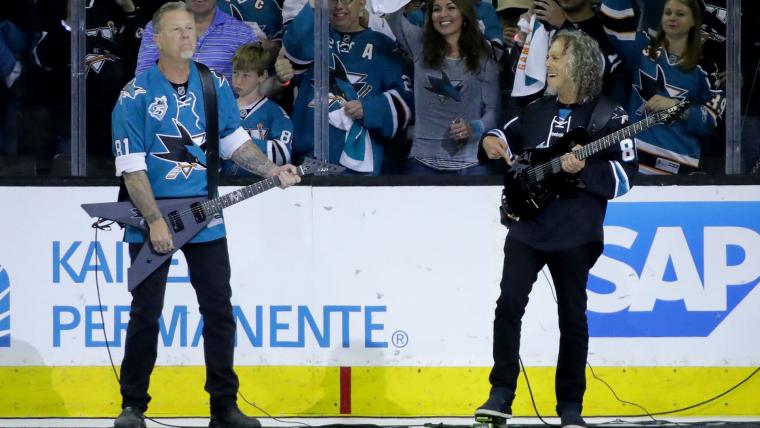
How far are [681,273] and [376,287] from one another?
151 centimetres

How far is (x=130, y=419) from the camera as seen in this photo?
6.24 m

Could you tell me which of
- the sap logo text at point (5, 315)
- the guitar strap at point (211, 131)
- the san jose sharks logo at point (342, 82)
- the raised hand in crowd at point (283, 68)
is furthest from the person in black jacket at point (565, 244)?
the sap logo text at point (5, 315)

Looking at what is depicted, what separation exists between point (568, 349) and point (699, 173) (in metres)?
1.35

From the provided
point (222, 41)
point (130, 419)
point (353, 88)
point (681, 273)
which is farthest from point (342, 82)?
point (130, 419)

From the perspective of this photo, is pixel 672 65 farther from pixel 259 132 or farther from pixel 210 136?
pixel 210 136

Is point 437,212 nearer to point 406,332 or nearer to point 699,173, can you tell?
point 406,332

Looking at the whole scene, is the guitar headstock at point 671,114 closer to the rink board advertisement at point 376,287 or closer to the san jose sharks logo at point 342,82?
the rink board advertisement at point 376,287

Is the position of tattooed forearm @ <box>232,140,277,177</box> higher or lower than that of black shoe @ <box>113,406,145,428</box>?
higher

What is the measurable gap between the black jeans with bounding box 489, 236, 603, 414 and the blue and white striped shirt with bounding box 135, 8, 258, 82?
1.89 m

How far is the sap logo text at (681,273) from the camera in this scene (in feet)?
23.1

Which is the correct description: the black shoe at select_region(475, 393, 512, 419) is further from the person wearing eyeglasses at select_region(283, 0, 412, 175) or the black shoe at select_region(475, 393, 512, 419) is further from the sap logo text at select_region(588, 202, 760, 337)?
the person wearing eyeglasses at select_region(283, 0, 412, 175)

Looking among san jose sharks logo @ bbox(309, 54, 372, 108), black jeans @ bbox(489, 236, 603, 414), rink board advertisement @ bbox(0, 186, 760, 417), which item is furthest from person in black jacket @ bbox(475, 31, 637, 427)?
san jose sharks logo @ bbox(309, 54, 372, 108)

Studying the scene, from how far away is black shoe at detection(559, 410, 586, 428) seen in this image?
20.5ft

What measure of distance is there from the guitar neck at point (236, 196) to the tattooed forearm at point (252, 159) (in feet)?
0.32
